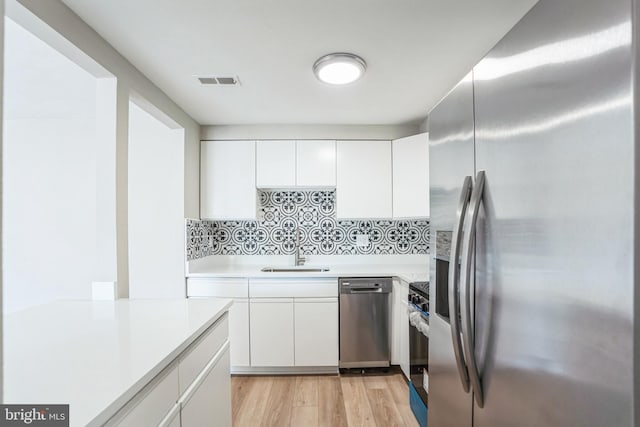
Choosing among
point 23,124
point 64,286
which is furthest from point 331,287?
point 23,124

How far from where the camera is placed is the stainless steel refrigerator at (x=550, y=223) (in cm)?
54

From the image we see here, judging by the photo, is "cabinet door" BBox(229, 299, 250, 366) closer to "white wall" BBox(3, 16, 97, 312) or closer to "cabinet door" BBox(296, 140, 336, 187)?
"cabinet door" BBox(296, 140, 336, 187)

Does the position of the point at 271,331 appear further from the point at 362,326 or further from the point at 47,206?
the point at 47,206

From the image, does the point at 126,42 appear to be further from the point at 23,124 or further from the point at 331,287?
→ the point at 23,124

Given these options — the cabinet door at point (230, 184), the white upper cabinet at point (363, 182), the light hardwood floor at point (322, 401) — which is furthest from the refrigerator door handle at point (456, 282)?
the cabinet door at point (230, 184)

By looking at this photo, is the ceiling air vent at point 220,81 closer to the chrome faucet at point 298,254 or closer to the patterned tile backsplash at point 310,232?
the patterned tile backsplash at point 310,232

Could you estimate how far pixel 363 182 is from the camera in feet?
10.2

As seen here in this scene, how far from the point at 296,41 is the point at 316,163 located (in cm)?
148

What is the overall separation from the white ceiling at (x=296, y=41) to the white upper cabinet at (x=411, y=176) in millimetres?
504

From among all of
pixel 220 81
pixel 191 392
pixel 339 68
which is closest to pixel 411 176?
pixel 339 68

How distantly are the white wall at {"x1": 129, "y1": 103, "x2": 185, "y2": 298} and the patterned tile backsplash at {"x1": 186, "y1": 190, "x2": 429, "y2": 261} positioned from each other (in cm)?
63

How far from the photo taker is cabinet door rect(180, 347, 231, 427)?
1.21 m

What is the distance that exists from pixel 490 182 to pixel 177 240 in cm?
252

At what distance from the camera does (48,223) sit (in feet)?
10.4
